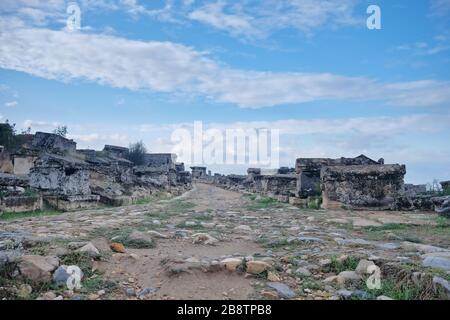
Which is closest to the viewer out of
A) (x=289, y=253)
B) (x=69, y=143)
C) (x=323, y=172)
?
(x=289, y=253)

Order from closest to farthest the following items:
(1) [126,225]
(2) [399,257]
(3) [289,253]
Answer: (2) [399,257] < (3) [289,253] < (1) [126,225]

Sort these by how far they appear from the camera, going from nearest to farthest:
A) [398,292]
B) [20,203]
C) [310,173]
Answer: [398,292], [20,203], [310,173]

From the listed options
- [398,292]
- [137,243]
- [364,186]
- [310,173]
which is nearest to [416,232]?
[398,292]

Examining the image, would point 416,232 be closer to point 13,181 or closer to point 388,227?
point 388,227

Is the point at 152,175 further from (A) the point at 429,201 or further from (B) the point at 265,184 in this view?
(A) the point at 429,201

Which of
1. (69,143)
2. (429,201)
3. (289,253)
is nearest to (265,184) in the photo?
(429,201)

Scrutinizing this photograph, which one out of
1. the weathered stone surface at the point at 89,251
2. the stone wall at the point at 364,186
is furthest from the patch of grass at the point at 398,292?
the stone wall at the point at 364,186

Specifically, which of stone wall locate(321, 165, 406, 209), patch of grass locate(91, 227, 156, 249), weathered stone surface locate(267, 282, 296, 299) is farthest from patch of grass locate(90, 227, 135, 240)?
stone wall locate(321, 165, 406, 209)

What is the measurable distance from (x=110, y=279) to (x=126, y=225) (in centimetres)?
304

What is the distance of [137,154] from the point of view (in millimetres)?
36906

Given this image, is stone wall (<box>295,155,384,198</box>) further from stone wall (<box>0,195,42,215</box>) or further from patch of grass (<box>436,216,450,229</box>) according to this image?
stone wall (<box>0,195,42,215</box>)

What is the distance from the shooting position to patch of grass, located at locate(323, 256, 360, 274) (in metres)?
3.35

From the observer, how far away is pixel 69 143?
60.4 ft

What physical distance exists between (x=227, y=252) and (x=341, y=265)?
1.35 m
